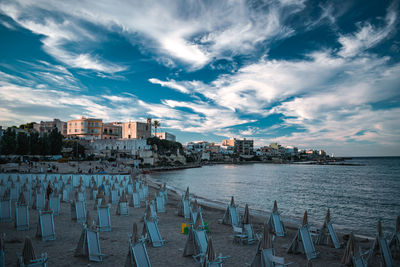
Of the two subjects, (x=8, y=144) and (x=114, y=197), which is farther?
(x=8, y=144)

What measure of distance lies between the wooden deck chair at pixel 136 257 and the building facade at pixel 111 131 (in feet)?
300

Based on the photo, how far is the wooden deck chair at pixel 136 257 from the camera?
19.9 ft

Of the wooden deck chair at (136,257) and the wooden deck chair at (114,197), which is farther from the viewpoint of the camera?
the wooden deck chair at (114,197)

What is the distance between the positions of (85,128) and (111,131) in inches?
396

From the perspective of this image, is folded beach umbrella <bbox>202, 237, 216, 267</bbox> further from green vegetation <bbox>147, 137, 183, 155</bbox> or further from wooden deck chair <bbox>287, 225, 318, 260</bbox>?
green vegetation <bbox>147, 137, 183, 155</bbox>

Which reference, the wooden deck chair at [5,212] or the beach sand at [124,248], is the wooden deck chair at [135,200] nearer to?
the beach sand at [124,248]

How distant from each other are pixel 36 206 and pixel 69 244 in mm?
7316

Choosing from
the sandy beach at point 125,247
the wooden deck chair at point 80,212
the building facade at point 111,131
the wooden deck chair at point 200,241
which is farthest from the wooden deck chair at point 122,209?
the building facade at point 111,131

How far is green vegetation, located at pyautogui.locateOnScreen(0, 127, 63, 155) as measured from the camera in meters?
46.4

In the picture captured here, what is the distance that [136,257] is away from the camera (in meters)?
6.09

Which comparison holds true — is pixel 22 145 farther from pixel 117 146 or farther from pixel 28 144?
pixel 117 146

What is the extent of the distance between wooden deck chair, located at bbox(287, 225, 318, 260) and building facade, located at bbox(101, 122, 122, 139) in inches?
3585

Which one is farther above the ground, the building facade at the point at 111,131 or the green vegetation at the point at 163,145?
the building facade at the point at 111,131

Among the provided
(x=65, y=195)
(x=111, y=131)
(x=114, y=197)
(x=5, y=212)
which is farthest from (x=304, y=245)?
(x=111, y=131)
